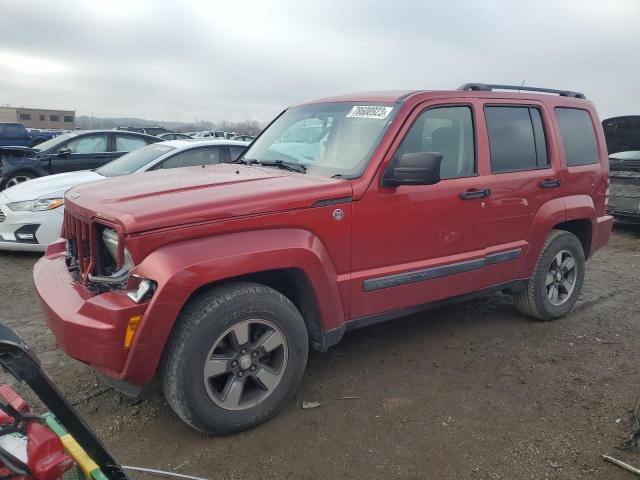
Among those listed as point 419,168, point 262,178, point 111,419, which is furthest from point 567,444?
point 111,419

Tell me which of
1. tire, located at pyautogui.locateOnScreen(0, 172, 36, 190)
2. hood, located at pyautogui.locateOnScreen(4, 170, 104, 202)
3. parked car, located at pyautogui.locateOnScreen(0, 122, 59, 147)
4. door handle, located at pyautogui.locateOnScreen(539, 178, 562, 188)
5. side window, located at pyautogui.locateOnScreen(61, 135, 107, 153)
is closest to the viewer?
door handle, located at pyautogui.locateOnScreen(539, 178, 562, 188)

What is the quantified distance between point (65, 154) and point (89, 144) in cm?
73

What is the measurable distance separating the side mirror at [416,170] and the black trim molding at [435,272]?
25.1 inches

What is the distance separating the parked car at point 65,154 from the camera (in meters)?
9.05

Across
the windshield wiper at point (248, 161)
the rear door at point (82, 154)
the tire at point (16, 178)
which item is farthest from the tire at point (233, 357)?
the tire at point (16, 178)

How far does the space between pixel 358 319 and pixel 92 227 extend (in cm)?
A: 172

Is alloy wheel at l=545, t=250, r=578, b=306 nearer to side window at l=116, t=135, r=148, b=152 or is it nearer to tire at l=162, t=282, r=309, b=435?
tire at l=162, t=282, r=309, b=435

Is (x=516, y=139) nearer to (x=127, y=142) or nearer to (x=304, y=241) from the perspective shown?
(x=304, y=241)

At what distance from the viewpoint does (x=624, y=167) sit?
9.07 meters

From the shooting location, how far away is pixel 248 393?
10.0ft

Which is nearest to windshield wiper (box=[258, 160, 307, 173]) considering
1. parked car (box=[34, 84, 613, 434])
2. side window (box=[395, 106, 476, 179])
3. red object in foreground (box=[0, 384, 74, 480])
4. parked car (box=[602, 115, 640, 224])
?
parked car (box=[34, 84, 613, 434])

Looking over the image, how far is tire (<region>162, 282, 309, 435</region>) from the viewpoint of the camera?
2.74 metres

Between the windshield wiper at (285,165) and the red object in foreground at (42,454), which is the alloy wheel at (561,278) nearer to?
the windshield wiper at (285,165)

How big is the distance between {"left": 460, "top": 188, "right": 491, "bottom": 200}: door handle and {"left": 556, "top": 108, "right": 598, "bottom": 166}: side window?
124cm
